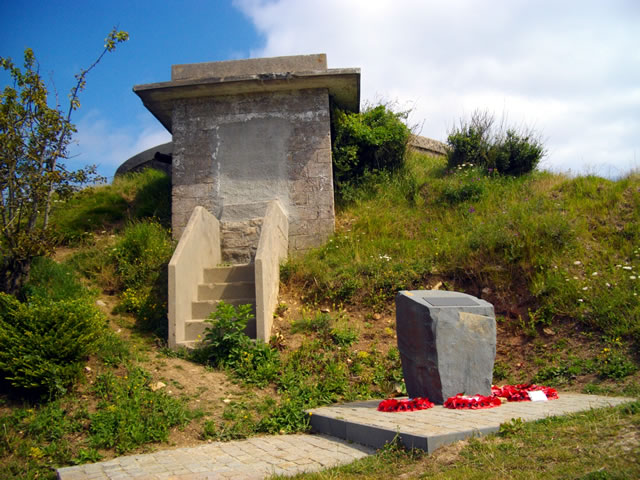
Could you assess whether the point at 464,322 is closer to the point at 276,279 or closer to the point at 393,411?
the point at 393,411

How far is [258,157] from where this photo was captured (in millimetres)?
10234

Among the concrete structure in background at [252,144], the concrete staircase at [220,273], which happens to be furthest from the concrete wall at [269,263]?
the concrete structure in background at [252,144]

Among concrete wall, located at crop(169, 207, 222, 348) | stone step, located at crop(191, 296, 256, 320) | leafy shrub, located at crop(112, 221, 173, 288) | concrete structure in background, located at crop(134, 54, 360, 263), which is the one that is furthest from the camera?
concrete structure in background, located at crop(134, 54, 360, 263)

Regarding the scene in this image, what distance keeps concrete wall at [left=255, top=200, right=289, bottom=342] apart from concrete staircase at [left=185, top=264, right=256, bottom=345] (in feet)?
0.86

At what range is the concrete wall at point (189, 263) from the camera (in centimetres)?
725

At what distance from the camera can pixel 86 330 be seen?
19.6ft

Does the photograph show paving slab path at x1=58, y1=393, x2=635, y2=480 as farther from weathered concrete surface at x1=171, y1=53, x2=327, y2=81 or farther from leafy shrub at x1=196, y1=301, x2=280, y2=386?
weathered concrete surface at x1=171, y1=53, x2=327, y2=81

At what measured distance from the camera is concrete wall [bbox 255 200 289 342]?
7.26 metres

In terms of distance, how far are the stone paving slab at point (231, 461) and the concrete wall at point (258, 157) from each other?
17.9 ft

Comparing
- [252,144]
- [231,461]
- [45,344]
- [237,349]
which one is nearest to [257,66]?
[252,144]

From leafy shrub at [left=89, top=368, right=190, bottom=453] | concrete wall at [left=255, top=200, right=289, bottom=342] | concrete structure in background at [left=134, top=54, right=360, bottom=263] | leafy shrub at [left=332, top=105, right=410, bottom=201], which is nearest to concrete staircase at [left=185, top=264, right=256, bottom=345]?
concrete wall at [left=255, top=200, right=289, bottom=342]

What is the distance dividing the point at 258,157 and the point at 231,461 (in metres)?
6.81

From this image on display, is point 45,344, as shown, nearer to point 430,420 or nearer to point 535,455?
point 430,420

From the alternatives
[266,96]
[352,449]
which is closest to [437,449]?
[352,449]
